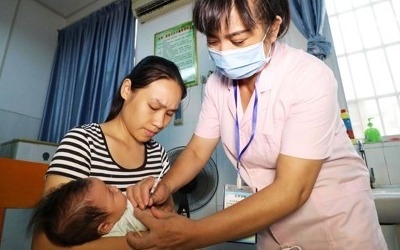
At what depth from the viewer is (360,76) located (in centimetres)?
218

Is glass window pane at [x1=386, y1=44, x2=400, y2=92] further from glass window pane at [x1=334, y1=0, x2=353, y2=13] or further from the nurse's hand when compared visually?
the nurse's hand

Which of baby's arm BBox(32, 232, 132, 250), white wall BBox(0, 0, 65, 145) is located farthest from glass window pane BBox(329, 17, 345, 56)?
white wall BBox(0, 0, 65, 145)

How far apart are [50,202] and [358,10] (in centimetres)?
272

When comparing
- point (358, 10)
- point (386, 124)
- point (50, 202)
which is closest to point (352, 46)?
point (358, 10)

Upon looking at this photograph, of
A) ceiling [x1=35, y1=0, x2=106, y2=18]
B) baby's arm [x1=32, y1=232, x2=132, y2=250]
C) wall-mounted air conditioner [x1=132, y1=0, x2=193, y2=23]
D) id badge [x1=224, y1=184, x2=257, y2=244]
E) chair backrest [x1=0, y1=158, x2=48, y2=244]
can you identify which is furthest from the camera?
ceiling [x1=35, y1=0, x2=106, y2=18]

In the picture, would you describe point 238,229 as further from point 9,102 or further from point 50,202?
point 9,102

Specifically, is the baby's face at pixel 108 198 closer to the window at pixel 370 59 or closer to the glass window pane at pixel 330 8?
the window at pixel 370 59

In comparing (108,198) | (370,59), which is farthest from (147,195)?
(370,59)

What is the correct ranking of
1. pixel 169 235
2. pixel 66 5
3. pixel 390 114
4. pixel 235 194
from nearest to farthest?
pixel 169 235 → pixel 235 194 → pixel 390 114 → pixel 66 5

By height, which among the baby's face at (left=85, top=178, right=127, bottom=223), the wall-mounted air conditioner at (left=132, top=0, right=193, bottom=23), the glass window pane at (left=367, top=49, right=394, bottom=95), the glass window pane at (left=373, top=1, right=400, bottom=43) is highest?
the wall-mounted air conditioner at (left=132, top=0, right=193, bottom=23)

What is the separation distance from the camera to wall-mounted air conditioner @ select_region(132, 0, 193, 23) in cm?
282

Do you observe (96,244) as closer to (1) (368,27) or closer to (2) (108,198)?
(2) (108,198)

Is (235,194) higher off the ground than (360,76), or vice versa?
(360,76)

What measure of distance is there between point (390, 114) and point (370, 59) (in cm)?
51
